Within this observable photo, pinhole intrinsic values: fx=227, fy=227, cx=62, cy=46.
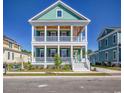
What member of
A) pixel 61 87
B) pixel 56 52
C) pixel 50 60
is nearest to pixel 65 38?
pixel 56 52

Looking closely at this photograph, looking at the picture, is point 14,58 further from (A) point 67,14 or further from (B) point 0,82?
(B) point 0,82

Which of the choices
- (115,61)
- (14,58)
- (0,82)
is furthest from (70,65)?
(0,82)

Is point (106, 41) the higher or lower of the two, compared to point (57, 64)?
higher

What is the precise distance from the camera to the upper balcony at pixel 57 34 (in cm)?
2261

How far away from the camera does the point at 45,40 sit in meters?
22.3

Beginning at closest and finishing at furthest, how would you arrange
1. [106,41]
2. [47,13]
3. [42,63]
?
[42,63], [47,13], [106,41]

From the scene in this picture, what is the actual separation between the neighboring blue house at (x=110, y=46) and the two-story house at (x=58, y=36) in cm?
463

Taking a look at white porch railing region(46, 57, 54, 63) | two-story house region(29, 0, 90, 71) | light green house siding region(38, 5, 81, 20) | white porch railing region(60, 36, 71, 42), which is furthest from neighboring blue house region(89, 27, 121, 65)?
white porch railing region(46, 57, 54, 63)

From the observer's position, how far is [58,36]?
2220 cm

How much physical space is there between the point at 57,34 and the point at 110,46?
8.32m

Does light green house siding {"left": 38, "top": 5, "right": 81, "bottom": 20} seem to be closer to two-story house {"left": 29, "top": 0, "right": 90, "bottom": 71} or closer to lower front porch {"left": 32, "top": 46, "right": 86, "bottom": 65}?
two-story house {"left": 29, "top": 0, "right": 90, "bottom": 71}

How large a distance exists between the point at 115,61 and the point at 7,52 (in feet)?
44.1

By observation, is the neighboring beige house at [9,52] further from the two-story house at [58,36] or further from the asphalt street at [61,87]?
the asphalt street at [61,87]

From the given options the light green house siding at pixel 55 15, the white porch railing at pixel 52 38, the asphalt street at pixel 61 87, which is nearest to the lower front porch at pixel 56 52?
the white porch railing at pixel 52 38
